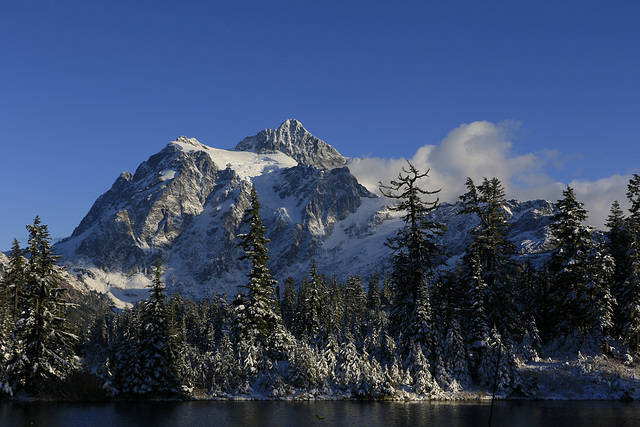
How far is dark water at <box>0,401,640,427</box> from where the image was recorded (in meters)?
35.6

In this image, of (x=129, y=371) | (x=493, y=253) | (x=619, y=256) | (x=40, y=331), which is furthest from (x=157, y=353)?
(x=619, y=256)

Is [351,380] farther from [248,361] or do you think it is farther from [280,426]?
[280,426]

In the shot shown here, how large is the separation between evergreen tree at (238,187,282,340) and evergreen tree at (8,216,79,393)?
50.7 feet

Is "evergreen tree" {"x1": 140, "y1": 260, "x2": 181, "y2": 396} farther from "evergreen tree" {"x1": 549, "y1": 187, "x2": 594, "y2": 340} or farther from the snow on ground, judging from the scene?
"evergreen tree" {"x1": 549, "y1": 187, "x2": 594, "y2": 340}

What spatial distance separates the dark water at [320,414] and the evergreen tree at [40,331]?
2.62 meters

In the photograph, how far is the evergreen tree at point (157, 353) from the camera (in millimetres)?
49531

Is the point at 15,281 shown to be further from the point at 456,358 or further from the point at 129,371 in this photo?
the point at 456,358

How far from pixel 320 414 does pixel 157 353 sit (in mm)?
18171

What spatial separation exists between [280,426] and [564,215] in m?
36.3

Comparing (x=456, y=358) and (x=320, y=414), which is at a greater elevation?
(x=456, y=358)

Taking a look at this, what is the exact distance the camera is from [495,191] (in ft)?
180

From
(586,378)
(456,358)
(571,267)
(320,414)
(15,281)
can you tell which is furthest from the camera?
(15,281)

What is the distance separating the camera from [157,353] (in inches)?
1969

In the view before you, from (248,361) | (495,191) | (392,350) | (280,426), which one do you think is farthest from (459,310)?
(280,426)
